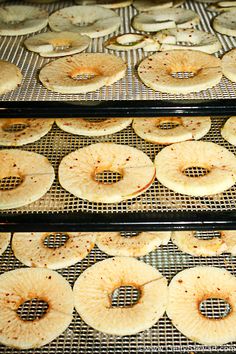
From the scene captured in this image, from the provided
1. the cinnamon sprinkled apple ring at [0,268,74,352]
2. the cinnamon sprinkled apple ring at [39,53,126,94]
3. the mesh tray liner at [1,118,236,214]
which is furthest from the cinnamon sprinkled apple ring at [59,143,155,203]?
the cinnamon sprinkled apple ring at [0,268,74,352]

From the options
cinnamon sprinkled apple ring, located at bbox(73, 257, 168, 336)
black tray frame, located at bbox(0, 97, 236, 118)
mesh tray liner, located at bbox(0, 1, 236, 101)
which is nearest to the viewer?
black tray frame, located at bbox(0, 97, 236, 118)

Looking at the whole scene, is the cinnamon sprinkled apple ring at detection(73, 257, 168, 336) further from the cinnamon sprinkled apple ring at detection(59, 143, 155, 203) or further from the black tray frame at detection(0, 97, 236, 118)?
the black tray frame at detection(0, 97, 236, 118)

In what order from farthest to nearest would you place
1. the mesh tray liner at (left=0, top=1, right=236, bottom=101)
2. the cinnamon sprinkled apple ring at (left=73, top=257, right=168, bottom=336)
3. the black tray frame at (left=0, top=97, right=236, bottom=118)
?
the cinnamon sprinkled apple ring at (left=73, top=257, right=168, bottom=336), the mesh tray liner at (left=0, top=1, right=236, bottom=101), the black tray frame at (left=0, top=97, right=236, bottom=118)

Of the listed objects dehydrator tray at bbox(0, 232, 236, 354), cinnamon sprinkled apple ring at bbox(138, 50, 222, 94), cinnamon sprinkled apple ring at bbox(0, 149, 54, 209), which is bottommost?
dehydrator tray at bbox(0, 232, 236, 354)

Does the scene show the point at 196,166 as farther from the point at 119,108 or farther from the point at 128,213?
the point at 119,108

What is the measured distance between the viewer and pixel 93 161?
70.4 inches

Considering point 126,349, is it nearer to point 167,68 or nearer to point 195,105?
point 195,105

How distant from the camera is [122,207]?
158 centimetres

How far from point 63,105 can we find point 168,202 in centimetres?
48

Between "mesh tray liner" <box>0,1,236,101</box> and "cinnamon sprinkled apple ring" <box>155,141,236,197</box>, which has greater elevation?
Answer: "mesh tray liner" <box>0,1,236,101</box>

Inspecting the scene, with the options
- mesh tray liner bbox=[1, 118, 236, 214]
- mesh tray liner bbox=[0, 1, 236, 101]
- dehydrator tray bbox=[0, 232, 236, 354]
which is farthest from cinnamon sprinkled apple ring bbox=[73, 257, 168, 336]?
mesh tray liner bbox=[0, 1, 236, 101]

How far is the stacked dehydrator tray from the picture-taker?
4.65 ft

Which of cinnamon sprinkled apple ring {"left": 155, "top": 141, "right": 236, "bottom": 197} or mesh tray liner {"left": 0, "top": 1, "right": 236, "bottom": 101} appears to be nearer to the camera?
mesh tray liner {"left": 0, "top": 1, "right": 236, "bottom": 101}

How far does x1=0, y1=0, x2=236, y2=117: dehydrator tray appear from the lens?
4.62 ft
